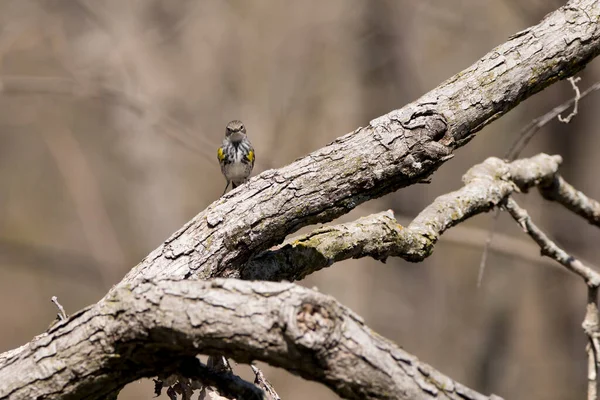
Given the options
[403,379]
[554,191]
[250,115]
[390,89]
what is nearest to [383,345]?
[403,379]

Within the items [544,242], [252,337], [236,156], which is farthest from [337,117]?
[252,337]

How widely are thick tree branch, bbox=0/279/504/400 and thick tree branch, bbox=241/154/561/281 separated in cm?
78

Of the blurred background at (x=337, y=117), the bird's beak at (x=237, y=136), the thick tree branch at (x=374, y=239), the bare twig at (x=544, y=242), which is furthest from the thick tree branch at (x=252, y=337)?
the blurred background at (x=337, y=117)

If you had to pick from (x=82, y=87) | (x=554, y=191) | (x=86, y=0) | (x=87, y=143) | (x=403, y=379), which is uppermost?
(x=87, y=143)

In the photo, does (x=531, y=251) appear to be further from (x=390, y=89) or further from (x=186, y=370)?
(x=186, y=370)

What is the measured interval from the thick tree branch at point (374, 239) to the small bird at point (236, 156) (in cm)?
164

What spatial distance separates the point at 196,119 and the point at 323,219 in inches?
355

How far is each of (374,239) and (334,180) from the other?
0.61 metres

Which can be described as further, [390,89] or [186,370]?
[390,89]

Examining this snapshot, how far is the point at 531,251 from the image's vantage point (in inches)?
300

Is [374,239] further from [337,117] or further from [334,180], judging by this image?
[337,117]

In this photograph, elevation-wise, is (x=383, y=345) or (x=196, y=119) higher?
(x=196, y=119)

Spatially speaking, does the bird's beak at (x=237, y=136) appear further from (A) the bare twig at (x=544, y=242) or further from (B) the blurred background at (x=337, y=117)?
(B) the blurred background at (x=337, y=117)

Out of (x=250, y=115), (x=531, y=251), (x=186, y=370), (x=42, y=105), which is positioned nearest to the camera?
(x=186, y=370)
